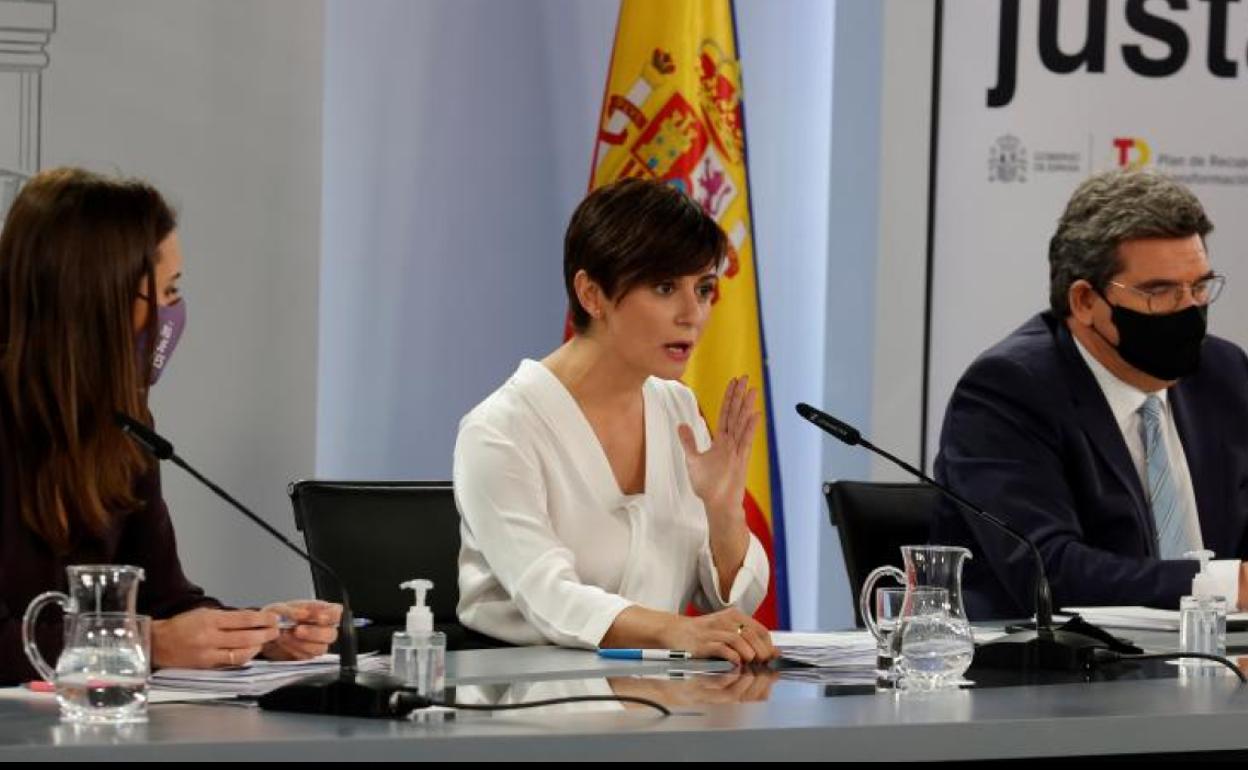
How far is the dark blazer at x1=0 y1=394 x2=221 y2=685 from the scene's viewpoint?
239 cm

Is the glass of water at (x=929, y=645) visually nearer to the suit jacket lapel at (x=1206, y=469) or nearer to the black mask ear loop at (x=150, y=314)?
the black mask ear loop at (x=150, y=314)

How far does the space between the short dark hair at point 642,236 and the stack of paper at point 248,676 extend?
90cm

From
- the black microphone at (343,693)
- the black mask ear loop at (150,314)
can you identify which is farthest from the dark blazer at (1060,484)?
the black microphone at (343,693)

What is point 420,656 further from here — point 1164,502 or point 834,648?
point 1164,502

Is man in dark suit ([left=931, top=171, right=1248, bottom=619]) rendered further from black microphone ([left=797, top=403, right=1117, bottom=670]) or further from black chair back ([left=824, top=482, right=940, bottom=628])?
black microphone ([left=797, top=403, right=1117, bottom=670])

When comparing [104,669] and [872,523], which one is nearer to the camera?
[104,669]

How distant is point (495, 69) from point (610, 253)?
1.80m

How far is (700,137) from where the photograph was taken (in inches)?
179

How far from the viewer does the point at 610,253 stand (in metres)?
3.22

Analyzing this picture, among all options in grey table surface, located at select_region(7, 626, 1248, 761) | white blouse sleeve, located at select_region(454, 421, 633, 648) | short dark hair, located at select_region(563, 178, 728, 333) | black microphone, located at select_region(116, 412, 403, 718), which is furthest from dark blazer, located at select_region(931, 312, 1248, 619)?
black microphone, located at select_region(116, 412, 403, 718)

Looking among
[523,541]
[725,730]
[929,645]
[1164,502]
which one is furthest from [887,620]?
[1164,502]

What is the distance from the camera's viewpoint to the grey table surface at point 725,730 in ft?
5.97

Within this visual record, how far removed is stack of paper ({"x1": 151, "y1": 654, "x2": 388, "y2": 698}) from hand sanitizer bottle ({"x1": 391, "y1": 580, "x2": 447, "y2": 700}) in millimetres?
125

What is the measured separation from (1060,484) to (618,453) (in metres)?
0.76
